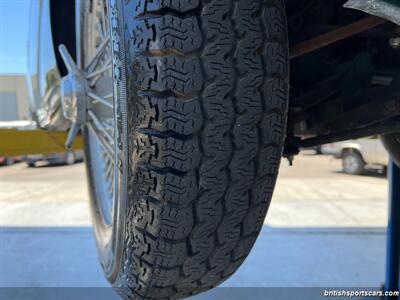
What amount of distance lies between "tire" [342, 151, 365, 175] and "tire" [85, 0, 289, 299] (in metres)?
10.4

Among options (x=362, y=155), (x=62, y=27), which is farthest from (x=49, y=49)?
(x=362, y=155)

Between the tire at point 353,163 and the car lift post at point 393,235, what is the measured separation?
860 centimetres

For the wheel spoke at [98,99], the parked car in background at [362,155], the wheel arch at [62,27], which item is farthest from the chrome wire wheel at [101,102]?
the parked car in background at [362,155]

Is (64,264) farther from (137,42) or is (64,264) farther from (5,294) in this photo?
(137,42)

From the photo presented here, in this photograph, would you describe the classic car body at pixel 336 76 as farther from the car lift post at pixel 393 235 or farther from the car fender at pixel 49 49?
the car fender at pixel 49 49

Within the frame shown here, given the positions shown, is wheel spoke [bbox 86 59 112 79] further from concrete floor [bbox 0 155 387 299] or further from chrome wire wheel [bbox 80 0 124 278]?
concrete floor [bbox 0 155 387 299]

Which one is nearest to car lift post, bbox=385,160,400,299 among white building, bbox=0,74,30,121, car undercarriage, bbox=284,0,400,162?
car undercarriage, bbox=284,0,400,162

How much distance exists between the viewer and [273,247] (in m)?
3.56

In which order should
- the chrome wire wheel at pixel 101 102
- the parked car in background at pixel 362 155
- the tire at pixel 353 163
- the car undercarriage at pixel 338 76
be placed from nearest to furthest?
the car undercarriage at pixel 338 76, the chrome wire wheel at pixel 101 102, the parked car in background at pixel 362 155, the tire at pixel 353 163

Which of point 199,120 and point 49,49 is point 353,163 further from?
point 199,120

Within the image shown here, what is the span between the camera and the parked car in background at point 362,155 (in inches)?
412

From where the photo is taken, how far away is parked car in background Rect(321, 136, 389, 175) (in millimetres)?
10477

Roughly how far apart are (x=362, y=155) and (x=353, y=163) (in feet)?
0.95

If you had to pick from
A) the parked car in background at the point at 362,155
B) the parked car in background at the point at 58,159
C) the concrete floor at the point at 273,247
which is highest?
the concrete floor at the point at 273,247
